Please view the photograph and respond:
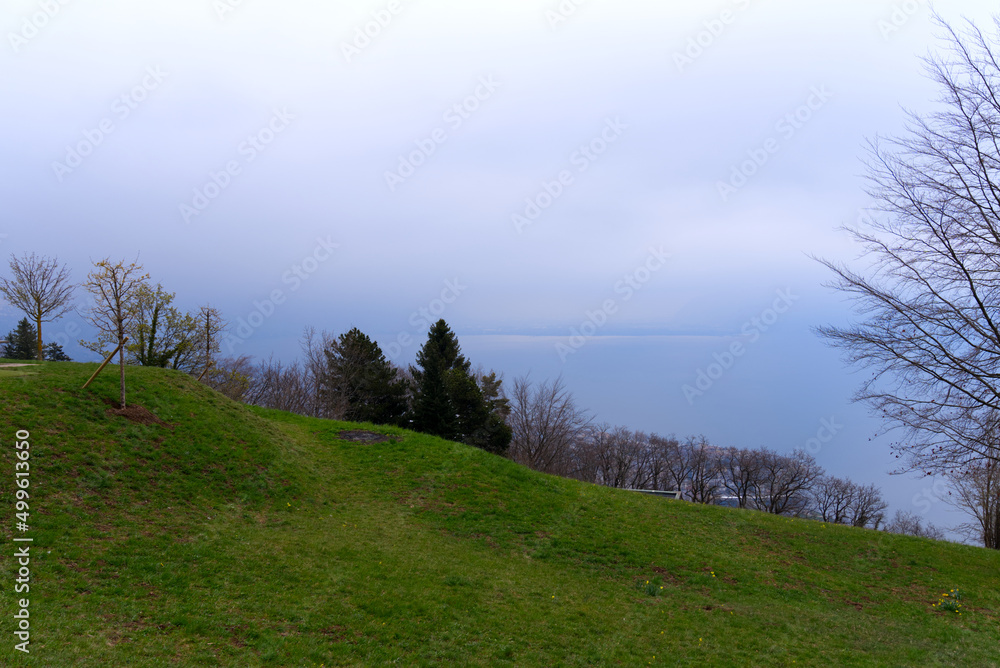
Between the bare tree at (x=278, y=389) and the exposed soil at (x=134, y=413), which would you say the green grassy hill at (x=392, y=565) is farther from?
the bare tree at (x=278, y=389)

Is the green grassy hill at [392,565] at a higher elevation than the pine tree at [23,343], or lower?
lower

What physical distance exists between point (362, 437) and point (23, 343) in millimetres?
28466

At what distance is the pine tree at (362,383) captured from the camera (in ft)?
109

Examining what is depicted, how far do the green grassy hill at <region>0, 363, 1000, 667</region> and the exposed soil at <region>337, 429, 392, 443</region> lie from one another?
151 cm

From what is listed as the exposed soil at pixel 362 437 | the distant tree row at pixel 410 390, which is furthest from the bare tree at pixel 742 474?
the exposed soil at pixel 362 437

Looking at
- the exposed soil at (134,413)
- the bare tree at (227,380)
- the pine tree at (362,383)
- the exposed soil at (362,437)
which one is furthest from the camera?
the pine tree at (362,383)

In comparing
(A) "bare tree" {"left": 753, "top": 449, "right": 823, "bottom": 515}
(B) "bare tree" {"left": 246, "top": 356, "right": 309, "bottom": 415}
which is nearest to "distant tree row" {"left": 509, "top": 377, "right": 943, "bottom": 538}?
(A) "bare tree" {"left": 753, "top": 449, "right": 823, "bottom": 515}

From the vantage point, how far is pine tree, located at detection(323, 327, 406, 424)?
1313 inches

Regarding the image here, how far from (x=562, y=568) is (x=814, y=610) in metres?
4.78

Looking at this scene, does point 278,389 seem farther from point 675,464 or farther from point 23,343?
point 675,464

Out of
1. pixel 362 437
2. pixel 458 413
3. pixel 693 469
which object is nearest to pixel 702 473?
pixel 693 469

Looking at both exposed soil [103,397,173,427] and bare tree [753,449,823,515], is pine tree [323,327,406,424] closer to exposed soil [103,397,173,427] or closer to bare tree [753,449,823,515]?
Answer: exposed soil [103,397,173,427]

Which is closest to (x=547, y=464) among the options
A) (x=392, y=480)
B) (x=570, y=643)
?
(x=392, y=480)

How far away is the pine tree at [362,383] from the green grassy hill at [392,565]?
17.2 meters
